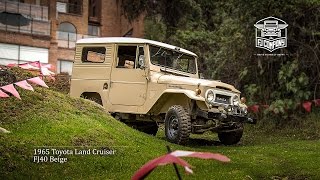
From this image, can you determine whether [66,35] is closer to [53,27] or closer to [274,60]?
[53,27]

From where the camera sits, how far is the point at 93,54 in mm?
11977

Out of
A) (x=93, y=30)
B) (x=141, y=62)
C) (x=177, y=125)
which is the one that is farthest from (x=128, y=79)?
(x=93, y=30)

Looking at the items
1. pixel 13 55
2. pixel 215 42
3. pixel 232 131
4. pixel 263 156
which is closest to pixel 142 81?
pixel 232 131

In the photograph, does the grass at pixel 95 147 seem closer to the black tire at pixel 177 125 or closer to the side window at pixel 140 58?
the black tire at pixel 177 125

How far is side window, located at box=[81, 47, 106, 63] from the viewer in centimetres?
1169

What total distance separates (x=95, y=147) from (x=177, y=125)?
2.46m

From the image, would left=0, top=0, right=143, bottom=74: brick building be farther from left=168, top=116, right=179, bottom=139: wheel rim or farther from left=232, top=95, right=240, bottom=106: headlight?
left=168, top=116, right=179, bottom=139: wheel rim

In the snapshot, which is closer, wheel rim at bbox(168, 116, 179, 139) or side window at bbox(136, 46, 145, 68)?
wheel rim at bbox(168, 116, 179, 139)

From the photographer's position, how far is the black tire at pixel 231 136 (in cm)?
1094

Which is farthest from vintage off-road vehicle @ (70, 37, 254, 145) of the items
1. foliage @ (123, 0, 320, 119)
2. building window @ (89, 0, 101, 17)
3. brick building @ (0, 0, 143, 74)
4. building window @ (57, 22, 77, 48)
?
building window @ (89, 0, 101, 17)

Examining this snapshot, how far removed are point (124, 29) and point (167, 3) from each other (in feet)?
48.3

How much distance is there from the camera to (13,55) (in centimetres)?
3091

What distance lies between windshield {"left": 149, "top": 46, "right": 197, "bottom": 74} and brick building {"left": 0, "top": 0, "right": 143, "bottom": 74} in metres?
16.4

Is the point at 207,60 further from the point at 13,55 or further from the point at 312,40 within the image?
the point at 13,55
